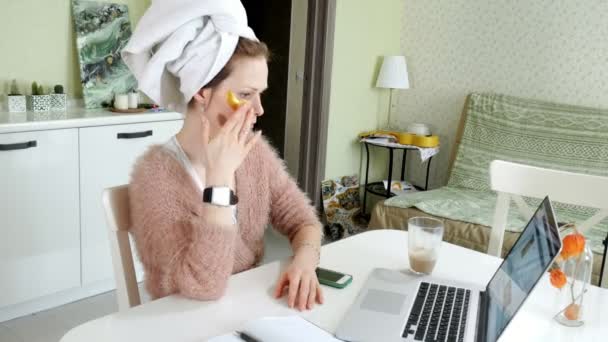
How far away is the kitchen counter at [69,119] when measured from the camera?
94.7 inches

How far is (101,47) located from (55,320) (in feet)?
4.44

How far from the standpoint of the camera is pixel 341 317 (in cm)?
113

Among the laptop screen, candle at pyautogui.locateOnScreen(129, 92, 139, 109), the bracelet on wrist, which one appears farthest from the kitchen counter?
the laptop screen

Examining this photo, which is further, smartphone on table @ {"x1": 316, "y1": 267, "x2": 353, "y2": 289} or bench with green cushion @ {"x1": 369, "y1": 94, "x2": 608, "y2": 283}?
bench with green cushion @ {"x1": 369, "y1": 94, "x2": 608, "y2": 283}

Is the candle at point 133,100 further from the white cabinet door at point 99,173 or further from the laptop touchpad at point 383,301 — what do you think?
the laptop touchpad at point 383,301

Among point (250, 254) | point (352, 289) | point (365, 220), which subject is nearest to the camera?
point (352, 289)

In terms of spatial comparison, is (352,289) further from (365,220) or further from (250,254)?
(365,220)

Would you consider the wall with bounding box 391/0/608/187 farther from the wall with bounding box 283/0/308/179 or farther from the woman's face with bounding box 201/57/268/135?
the woman's face with bounding box 201/57/268/135

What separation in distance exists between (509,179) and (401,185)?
6.55ft

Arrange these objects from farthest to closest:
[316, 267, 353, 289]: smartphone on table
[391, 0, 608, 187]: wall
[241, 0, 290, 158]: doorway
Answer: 1. [241, 0, 290, 158]: doorway
2. [391, 0, 608, 187]: wall
3. [316, 267, 353, 289]: smartphone on table

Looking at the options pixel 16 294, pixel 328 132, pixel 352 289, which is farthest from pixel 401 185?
pixel 352 289

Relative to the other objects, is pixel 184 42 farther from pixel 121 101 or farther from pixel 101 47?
pixel 101 47

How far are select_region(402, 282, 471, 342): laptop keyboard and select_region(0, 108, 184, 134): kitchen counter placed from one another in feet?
5.08

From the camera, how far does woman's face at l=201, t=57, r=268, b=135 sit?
4.32 ft
